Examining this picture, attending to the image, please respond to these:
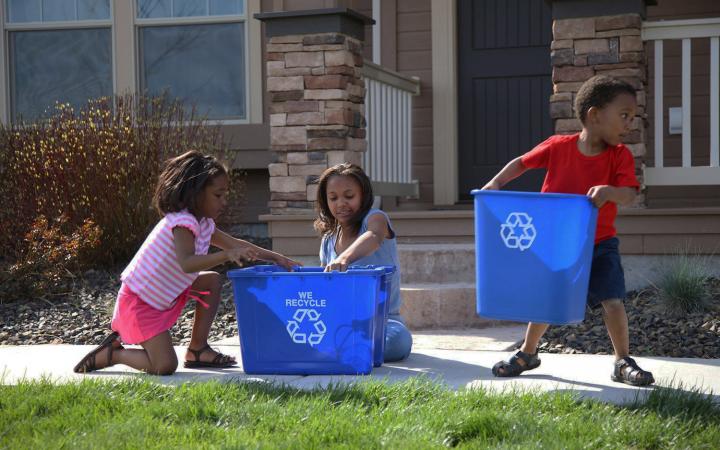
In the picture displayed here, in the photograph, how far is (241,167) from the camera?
9086 millimetres

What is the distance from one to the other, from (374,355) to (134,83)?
559 cm

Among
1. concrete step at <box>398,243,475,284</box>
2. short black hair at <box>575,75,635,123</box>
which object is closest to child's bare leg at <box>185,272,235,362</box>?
short black hair at <box>575,75,635,123</box>

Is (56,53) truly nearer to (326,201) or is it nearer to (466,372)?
(326,201)

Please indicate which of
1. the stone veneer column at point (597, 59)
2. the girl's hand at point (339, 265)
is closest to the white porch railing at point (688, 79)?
the stone veneer column at point (597, 59)

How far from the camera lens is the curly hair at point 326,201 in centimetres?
458

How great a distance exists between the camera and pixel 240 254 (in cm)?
419

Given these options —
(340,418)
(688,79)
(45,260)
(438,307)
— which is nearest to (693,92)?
(688,79)

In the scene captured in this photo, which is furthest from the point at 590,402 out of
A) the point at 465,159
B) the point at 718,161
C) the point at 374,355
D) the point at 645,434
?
the point at 465,159

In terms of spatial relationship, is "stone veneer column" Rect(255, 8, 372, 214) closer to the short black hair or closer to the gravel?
the gravel

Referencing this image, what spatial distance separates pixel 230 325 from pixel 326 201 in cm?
179

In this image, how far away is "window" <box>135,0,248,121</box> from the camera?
9.21 metres

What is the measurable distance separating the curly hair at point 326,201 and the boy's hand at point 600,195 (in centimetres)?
115

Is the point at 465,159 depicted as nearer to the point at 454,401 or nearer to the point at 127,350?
the point at 127,350

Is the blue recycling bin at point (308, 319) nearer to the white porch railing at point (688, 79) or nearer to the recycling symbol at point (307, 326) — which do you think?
the recycling symbol at point (307, 326)
